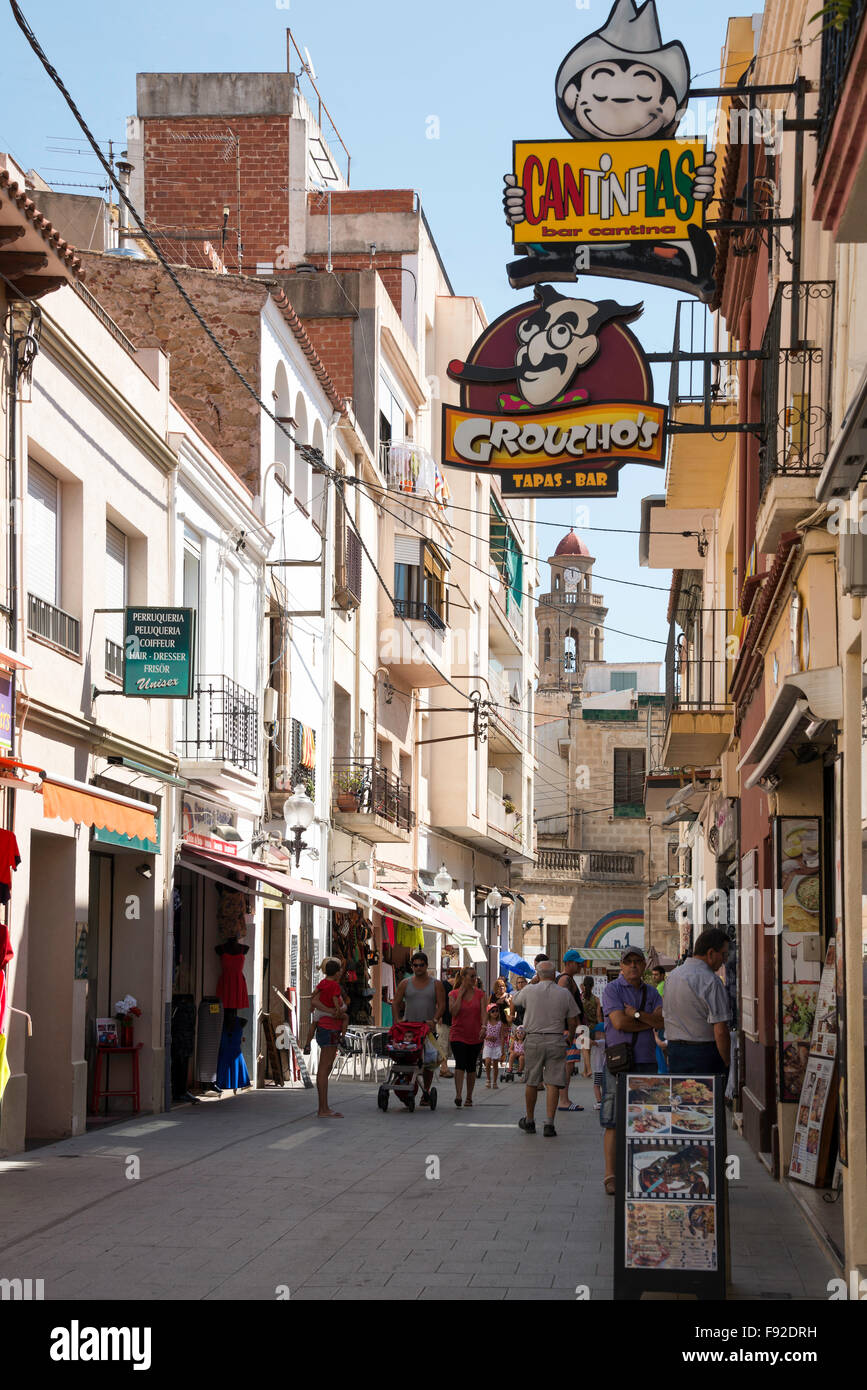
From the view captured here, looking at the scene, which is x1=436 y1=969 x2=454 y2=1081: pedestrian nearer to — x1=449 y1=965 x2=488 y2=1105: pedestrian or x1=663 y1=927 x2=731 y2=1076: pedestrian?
x1=449 y1=965 x2=488 y2=1105: pedestrian

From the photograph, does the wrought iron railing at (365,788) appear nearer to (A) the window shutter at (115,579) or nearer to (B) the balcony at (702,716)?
→ (B) the balcony at (702,716)

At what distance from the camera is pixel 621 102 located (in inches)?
470

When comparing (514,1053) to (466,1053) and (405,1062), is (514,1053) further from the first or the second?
(405,1062)

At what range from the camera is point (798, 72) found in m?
11.9

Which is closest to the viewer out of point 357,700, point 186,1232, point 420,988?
point 186,1232

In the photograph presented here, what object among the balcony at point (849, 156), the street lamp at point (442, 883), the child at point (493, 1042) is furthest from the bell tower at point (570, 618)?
the balcony at point (849, 156)

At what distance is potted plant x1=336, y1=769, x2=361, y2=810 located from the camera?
95.5 ft

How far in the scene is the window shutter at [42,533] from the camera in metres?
15.1

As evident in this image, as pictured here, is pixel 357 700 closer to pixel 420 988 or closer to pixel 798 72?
pixel 420 988

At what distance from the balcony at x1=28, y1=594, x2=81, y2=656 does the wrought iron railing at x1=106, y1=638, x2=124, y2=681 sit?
3.47ft

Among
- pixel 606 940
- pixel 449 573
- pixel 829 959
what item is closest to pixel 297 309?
pixel 449 573

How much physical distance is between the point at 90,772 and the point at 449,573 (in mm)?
25442

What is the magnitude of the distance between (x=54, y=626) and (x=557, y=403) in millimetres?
5783

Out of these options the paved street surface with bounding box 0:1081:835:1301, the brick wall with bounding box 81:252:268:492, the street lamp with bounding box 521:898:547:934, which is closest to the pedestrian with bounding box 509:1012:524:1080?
the brick wall with bounding box 81:252:268:492
